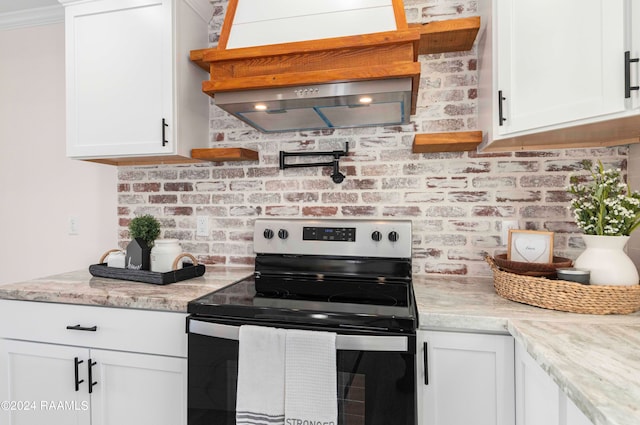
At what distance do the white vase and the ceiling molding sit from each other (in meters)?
Result: 3.07

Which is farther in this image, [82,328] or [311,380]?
[82,328]

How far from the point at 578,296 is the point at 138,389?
1.60 meters

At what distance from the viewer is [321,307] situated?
3.88 ft

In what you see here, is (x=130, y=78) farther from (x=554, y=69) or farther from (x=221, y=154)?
(x=554, y=69)

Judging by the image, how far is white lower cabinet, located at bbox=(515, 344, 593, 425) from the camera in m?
0.80

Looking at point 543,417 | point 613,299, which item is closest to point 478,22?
point 613,299

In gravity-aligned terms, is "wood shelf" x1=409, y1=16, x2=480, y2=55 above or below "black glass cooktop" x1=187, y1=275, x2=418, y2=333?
above

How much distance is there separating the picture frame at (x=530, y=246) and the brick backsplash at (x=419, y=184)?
0.28 metres

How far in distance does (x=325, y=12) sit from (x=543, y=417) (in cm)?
156

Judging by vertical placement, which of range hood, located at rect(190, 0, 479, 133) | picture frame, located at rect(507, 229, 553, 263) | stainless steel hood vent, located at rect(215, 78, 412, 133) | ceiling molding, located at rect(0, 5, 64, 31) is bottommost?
picture frame, located at rect(507, 229, 553, 263)

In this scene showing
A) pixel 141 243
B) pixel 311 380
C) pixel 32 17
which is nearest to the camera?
pixel 311 380

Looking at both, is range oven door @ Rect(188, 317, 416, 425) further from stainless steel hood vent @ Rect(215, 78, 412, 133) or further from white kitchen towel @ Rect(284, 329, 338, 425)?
stainless steel hood vent @ Rect(215, 78, 412, 133)

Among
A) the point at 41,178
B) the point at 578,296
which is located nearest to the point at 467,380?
the point at 578,296

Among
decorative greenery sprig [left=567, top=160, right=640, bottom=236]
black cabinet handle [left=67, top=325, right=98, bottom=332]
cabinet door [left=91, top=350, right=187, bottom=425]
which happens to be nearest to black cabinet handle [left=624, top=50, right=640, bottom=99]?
decorative greenery sprig [left=567, top=160, right=640, bottom=236]
